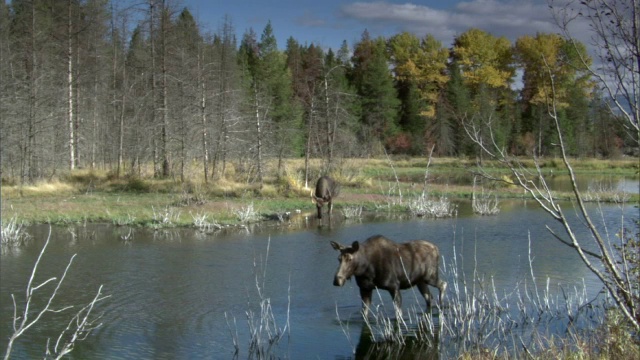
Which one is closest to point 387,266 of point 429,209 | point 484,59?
point 429,209

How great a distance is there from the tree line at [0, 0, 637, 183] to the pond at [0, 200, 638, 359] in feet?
11.2

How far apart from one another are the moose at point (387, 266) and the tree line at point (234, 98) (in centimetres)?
548

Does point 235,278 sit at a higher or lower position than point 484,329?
lower

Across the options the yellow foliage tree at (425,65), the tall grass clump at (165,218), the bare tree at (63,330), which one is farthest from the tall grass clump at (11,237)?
the yellow foliage tree at (425,65)

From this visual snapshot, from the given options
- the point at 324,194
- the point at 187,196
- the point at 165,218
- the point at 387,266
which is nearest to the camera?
the point at 387,266

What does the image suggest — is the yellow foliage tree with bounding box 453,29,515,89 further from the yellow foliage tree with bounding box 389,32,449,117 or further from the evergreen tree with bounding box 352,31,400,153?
the evergreen tree with bounding box 352,31,400,153

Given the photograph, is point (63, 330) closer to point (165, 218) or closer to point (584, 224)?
point (584, 224)

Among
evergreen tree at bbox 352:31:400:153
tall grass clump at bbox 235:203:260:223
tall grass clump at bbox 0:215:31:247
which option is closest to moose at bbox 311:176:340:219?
tall grass clump at bbox 235:203:260:223

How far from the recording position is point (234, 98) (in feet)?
151

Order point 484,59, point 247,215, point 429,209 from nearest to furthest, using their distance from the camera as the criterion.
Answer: point 247,215 → point 429,209 → point 484,59

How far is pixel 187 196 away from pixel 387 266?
684 inches

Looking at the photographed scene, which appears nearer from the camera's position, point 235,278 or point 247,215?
point 235,278

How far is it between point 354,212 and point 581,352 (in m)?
19.3

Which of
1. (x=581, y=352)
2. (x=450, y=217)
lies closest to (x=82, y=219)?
(x=450, y=217)
